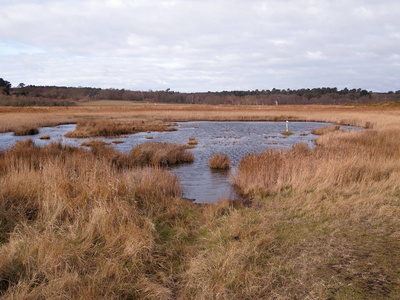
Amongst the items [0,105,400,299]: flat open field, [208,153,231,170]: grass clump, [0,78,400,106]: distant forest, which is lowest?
[208,153,231,170]: grass clump

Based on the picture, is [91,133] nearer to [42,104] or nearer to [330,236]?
[330,236]

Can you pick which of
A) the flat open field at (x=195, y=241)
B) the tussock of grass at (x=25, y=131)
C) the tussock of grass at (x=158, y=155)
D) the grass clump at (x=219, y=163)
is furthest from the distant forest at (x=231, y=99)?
the flat open field at (x=195, y=241)

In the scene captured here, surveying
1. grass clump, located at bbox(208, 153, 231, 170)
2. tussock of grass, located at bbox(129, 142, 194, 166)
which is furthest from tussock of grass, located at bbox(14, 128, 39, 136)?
grass clump, located at bbox(208, 153, 231, 170)

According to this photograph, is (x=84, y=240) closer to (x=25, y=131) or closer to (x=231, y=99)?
(x=25, y=131)

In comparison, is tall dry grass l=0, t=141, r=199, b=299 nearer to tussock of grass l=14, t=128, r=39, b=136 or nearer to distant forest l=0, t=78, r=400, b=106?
tussock of grass l=14, t=128, r=39, b=136

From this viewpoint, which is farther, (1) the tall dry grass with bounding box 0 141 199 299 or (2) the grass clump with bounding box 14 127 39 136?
(2) the grass clump with bounding box 14 127 39 136

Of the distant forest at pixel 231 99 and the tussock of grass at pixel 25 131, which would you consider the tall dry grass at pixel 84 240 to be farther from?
the distant forest at pixel 231 99

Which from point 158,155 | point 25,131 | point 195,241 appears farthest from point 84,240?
point 25,131

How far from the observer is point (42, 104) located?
9212 cm

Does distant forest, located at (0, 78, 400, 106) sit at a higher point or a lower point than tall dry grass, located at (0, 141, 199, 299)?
higher

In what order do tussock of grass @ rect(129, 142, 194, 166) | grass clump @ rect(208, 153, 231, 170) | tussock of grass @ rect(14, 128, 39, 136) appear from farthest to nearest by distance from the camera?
tussock of grass @ rect(14, 128, 39, 136) → tussock of grass @ rect(129, 142, 194, 166) → grass clump @ rect(208, 153, 231, 170)

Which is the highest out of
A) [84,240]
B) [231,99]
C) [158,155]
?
[231,99]

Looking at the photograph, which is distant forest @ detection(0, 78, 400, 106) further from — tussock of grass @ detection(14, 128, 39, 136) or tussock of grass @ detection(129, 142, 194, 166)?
tussock of grass @ detection(129, 142, 194, 166)

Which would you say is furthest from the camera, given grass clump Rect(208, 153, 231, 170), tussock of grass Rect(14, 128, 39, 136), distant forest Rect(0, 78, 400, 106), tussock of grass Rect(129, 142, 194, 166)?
distant forest Rect(0, 78, 400, 106)
